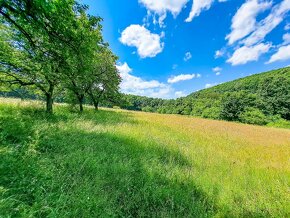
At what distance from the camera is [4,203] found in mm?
2035

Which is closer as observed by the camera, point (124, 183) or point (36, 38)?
point (124, 183)

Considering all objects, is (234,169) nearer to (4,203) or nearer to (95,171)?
(95,171)

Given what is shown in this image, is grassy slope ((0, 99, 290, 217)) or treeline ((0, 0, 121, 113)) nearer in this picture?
grassy slope ((0, 99, 290, 217))

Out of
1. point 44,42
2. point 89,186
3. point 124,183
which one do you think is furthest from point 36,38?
point 124,183

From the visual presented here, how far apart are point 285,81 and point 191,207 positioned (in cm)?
5815

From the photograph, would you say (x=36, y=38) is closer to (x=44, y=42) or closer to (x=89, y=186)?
(x=44, y=42)

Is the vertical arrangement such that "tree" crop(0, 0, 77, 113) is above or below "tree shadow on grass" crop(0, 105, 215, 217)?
above

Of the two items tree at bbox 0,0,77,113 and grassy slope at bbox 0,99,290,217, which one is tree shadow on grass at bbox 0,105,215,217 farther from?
tree at bbox 0,0,77,113

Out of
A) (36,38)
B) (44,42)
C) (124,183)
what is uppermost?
(36,38)

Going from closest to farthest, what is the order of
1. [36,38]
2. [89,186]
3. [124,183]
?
1. [89,186]
2. [124,183]
3. [36,38]

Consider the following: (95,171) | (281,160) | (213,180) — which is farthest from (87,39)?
(281,160)

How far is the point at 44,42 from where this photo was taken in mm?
7008

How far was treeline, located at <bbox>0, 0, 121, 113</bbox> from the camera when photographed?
5363 millimetres

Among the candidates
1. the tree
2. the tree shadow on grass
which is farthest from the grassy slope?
the tree
